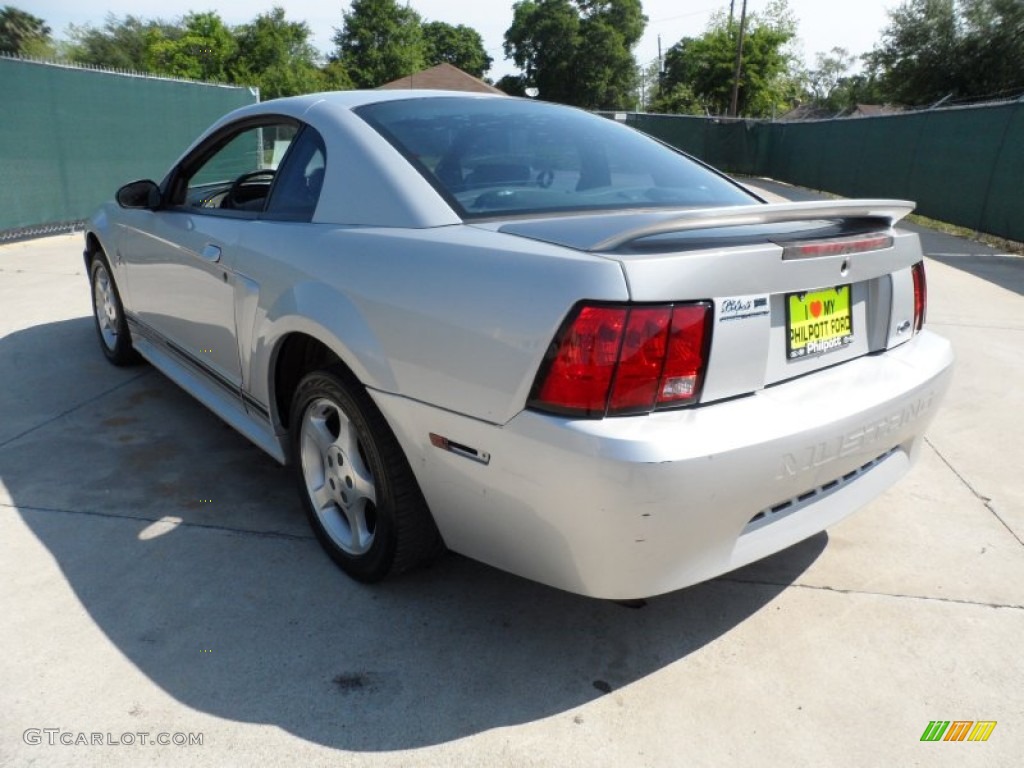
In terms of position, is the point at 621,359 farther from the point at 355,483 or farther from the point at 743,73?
the point at 743,73

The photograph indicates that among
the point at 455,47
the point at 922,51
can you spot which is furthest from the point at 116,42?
the point at 922,51

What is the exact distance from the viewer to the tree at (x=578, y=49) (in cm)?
7050

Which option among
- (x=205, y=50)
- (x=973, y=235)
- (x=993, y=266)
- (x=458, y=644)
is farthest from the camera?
(x=205, y=50)

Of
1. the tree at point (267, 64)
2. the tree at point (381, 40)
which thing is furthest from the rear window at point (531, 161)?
the tree at point (381, 40)

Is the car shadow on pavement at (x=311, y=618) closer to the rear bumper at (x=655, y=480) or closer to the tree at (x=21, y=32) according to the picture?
the rear bumper at (x=655, y=480)

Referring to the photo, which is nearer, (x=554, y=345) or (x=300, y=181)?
(x=554, y=345)

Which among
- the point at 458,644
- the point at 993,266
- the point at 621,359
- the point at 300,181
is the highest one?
the point at 300,181

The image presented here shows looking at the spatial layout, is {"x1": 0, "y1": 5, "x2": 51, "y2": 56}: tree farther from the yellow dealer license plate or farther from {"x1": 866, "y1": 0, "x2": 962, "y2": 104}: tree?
the yellow dealer license plate

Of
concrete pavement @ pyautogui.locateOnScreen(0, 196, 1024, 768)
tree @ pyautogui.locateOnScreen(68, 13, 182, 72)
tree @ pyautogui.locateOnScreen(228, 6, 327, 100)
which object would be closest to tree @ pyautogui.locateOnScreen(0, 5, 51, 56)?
tree @ pyautogui.locateOnScreen(68, 13, 182, 72)

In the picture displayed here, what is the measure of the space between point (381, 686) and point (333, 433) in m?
0.86

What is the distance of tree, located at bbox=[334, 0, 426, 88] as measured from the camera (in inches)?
2564

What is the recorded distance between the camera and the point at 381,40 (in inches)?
2613

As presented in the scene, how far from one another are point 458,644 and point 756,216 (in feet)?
4.71

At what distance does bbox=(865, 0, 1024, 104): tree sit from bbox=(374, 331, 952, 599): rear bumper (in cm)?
3763
